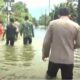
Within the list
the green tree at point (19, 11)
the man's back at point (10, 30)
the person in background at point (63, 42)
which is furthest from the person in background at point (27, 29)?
the green tree at point (19, 11)

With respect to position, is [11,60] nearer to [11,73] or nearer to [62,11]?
[11,73]

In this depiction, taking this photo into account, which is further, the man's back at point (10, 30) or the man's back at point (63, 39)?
the man's back at point (10, 30)

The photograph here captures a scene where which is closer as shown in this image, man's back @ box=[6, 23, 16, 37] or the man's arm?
the man's arm

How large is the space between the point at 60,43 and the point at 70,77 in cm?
75

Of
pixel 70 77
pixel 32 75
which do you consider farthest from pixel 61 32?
pixel 32 75

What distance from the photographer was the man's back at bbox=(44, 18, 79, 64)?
8.98 meters

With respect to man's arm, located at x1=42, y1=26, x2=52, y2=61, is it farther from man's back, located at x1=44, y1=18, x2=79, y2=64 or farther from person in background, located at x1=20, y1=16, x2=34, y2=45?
person in background, located at x1=20, y1=16, x2=34, y2=45

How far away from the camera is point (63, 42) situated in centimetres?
902

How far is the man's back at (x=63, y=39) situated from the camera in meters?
8.98

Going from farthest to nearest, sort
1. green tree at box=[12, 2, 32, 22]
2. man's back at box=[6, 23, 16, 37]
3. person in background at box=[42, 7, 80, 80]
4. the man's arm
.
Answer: green tree at box=[12, 2, 32, 22] < man's back at box=[6, 23, 16, 37] < the man's arm < person in background at box=[42, 7, 80, 80]

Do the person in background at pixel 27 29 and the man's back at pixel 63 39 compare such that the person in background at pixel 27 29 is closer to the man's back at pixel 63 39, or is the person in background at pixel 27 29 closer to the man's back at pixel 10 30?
the man's back at pixel 10 30

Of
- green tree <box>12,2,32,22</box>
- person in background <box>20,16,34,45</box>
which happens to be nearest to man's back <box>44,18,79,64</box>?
person in background <box>20,16,34,45</box>

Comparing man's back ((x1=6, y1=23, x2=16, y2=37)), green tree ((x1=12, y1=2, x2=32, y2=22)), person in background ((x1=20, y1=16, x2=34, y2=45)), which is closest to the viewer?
person in background ((x1=20, y1=16, x2=34, y2=45))

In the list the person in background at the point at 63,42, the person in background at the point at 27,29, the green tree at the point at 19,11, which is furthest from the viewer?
the green tree at the point at 19,11
